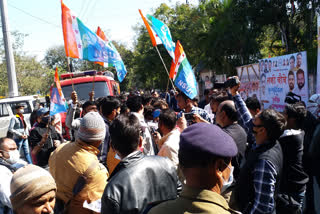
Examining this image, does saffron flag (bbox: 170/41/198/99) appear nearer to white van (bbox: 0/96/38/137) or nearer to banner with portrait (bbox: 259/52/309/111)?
banner with portrait (bbox: 259/52/309/111)

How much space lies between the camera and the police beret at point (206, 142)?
146 centimetres

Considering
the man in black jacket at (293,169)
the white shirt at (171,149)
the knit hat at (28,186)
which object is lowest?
the man in black jacket at (293,169)

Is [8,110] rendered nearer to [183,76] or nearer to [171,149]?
[183,76]

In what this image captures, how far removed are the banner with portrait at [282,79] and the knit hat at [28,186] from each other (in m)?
7.01

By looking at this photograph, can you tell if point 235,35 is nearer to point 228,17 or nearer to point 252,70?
point 228,17

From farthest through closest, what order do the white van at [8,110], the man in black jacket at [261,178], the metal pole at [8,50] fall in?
the metal pole at [8,50] → the white van at [8,110] → the man in black jacket at [261,178]

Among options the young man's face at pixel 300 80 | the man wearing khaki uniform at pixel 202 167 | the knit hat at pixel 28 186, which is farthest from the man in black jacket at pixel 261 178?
the young man's face at pixel 300 80

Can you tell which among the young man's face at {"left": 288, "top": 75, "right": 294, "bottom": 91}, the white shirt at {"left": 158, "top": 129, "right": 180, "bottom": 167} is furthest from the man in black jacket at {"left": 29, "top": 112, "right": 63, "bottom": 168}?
the young man's face at {"left": 288, "top": 75, "right": 294, "bottom": 91}

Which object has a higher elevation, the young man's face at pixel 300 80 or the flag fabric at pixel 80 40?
the flag fabric at pixel 80 40

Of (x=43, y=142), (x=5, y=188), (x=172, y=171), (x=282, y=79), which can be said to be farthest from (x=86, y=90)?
(x=172, y=171)

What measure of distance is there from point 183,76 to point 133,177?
3817 millimetres

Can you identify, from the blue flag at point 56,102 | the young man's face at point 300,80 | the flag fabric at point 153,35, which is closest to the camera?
the blue flag at point 56,102

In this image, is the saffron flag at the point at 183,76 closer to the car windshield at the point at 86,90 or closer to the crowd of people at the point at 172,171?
the crowd of people at the point at 172,171

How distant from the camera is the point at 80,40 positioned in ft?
20.7
